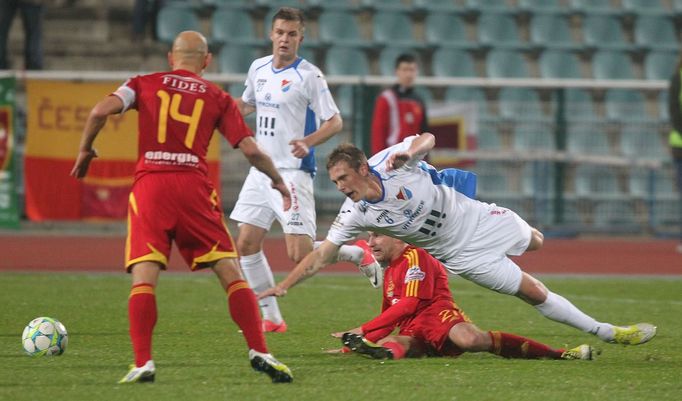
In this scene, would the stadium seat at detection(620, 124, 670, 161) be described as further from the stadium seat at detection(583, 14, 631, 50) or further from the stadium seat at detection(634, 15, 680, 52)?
the stadium seat at detection(634, 15, 680, 52)

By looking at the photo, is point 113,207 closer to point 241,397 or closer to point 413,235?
point 413,235

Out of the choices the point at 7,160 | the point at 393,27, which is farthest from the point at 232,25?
the point at 7,160

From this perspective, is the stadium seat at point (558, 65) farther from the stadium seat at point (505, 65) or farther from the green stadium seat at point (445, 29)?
the green stadium seat at point (445, 29)

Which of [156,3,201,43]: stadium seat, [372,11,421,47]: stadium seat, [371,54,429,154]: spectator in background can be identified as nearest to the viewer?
[371,54,429,154]: spectator in background

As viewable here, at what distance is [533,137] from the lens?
18.3 m

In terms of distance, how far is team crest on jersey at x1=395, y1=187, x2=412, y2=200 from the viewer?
278 inches

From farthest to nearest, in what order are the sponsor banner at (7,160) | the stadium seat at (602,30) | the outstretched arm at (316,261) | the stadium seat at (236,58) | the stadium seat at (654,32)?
the stadium seat at (654,32)
the stadium seat at (602,30)
the stadium seat at (236,58)
the sponsor banner at (7,160)
the outstretched arm at (316,261)

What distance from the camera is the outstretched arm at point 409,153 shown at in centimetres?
693

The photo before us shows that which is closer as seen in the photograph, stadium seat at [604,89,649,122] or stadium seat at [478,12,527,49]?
stadium seat at [604,89,649,122]

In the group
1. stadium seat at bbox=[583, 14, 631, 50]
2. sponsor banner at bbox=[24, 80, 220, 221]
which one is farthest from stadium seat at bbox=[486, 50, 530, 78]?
sponsor banner at bbox=[24, 80, 220, 221]

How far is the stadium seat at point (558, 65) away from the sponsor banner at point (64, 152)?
7.56m

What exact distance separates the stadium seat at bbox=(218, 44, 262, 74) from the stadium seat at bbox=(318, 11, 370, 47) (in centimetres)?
140

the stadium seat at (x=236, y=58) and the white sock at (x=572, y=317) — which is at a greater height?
the stadium seat at (x=236, y=58)

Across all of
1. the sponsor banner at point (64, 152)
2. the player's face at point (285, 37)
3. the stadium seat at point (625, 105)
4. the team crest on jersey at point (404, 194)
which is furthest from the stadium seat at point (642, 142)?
the team crest on jersey at point (404, 194)
